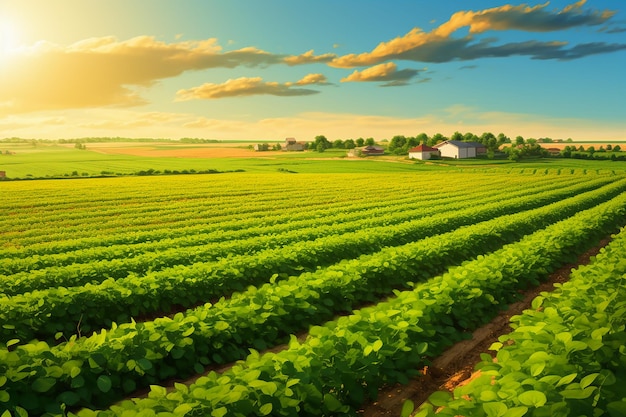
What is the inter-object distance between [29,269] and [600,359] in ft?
46.1

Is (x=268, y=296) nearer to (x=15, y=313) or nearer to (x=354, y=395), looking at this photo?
(x=354, y=395)

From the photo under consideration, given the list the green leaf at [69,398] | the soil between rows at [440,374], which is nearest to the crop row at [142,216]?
the soil between rows at [440,374]

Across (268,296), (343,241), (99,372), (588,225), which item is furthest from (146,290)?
(588,225)

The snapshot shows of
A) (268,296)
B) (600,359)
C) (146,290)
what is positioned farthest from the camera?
(146,290)

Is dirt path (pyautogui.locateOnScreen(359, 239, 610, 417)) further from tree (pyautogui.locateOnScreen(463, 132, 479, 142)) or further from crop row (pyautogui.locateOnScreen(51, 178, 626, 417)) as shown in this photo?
tree (pyautogui.locateOnScreen(463, 132, 479, 142))

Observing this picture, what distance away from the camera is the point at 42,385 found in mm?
5258

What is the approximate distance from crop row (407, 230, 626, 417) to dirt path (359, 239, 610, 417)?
1.18 meters

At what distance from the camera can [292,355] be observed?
5109mm

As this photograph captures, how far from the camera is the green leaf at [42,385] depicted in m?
5.20

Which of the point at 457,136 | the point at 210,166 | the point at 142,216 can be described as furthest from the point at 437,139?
the point at 142,216

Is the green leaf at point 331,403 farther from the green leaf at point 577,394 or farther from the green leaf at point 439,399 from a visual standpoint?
the green leaf at point 577,394

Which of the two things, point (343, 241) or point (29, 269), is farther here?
point (343, 241)

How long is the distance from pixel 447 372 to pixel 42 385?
5.47m

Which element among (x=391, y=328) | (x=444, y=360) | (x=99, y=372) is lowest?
(x=444, y=360)
